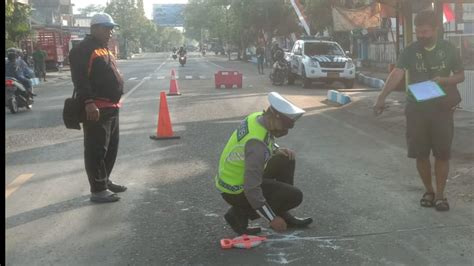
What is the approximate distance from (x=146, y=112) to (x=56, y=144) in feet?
14.4

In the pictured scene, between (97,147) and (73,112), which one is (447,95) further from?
(73,112)

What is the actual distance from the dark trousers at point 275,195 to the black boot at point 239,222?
3cm

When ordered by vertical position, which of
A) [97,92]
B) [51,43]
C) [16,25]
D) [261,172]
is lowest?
[261,172]

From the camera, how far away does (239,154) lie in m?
4.49

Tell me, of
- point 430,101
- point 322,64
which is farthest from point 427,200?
point 322,64

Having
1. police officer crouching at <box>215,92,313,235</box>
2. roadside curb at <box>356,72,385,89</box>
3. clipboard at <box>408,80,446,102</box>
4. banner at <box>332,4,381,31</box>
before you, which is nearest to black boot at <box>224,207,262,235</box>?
police officer crouching at <box>215,92,313,235</box>

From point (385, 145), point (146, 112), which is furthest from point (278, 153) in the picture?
point (146, 112)

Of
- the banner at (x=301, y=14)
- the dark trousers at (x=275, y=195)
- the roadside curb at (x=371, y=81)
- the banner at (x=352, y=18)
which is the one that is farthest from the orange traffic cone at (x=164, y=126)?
the banner at (x=301, y=14)

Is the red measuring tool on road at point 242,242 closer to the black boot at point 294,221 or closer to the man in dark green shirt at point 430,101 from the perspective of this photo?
the black boot at point 294,221

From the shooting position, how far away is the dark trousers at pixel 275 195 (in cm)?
470

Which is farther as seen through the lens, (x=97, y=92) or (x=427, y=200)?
(x=97, y=92)

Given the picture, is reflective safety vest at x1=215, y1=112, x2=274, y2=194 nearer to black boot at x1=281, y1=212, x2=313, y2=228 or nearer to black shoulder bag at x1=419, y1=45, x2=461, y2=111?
black boot at x1=281, y1=212, x2=313, y2=228

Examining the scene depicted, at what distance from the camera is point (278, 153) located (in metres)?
4.86

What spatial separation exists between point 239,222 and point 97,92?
220 centimetres
